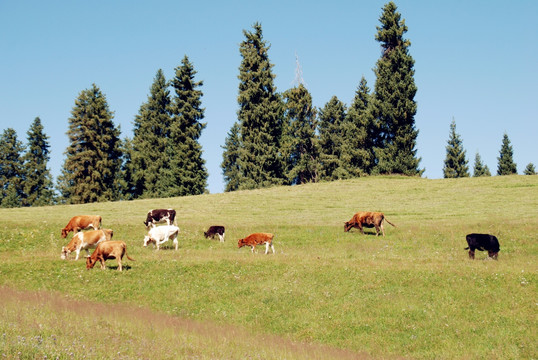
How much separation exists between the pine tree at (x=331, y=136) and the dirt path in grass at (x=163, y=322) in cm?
6658

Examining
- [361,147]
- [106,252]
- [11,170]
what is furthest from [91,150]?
[106,252]

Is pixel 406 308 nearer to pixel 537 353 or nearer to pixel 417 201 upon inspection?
pixel 537 353

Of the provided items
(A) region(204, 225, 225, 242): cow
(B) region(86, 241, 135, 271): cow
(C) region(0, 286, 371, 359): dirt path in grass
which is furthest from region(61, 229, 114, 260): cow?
(A) region(204, 225, 225, 242): cow

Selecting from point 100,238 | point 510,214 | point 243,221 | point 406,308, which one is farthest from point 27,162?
point 406,308

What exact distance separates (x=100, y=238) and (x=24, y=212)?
1009 inches

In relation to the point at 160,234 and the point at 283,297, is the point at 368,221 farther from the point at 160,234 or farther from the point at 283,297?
the point at 283,297

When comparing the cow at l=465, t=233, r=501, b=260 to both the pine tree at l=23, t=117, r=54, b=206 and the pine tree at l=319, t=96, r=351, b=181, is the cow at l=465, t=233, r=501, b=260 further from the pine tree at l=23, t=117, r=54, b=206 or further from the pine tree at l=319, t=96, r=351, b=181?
the pine tree at l=23, t=117, r=54, b=206

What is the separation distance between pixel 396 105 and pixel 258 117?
20142 millimetres

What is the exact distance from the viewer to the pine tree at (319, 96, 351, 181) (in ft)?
286

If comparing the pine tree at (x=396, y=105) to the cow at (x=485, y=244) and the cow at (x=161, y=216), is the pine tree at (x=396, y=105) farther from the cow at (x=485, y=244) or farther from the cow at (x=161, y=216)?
the cow at (x=485, y=244)

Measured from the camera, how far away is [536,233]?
28.6 meters

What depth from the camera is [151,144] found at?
272 ft

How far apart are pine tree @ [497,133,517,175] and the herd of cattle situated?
286ft

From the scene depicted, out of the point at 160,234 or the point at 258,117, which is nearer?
the point at 160,234
